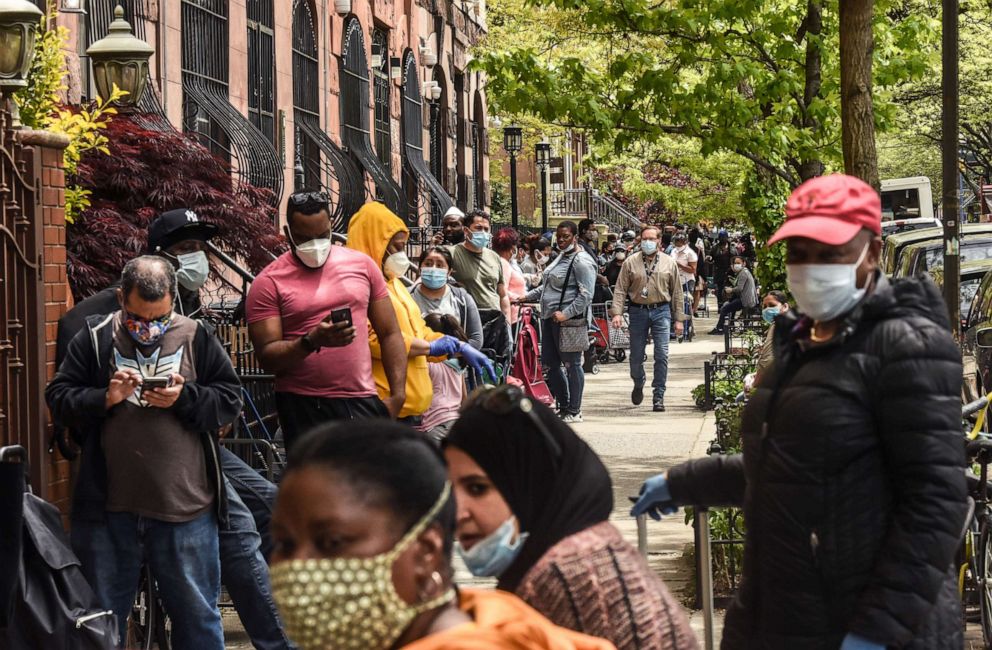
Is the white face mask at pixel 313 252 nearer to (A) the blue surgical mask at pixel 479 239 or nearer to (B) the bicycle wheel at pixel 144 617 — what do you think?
(B) the bicycle wheel at pixel 144 617

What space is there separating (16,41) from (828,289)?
5.31 m

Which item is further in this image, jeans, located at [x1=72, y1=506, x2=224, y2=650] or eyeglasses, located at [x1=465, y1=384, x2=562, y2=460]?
jeans, located at [x1=72, y1=506, x2=224, y2=650]

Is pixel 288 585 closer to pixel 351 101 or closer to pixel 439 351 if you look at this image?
pixel 439 351

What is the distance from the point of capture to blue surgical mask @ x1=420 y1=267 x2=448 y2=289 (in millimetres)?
10828

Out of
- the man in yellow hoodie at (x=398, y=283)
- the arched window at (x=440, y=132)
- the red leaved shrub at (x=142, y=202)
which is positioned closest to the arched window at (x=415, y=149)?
the arched window at (x=440, y=132)

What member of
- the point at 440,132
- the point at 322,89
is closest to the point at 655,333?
the point at 322,89

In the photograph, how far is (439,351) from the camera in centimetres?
850

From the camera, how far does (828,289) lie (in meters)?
3.67

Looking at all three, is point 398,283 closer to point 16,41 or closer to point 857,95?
point 16,41

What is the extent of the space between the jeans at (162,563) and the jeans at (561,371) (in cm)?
972

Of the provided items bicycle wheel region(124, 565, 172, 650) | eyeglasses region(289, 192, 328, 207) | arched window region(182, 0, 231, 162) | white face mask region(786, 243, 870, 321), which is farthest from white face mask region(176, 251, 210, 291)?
arched window region(182, 0, 231, 162)

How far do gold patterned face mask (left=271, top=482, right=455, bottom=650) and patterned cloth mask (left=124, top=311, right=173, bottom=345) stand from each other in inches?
142

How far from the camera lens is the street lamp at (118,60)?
41.6 feet

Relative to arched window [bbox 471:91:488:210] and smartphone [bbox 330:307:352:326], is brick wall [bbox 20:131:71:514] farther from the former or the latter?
arched window [bbox 471:91:488:210]
